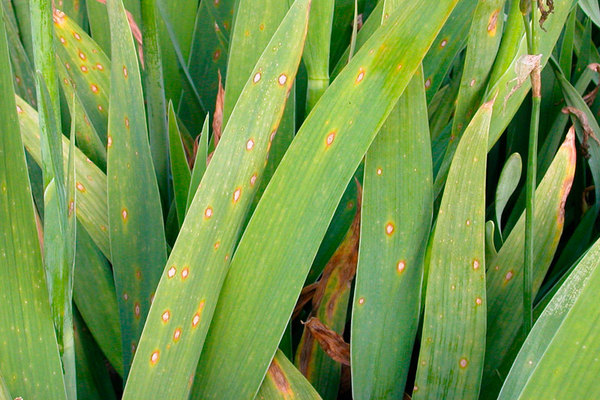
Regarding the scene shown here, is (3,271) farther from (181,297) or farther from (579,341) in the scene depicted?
(579,341)

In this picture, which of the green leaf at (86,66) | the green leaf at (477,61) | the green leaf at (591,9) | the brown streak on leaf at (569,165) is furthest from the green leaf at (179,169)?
the green leaf at (591,9)

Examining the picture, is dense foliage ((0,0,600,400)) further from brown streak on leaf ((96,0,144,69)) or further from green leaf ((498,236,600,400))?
brown streak on leaf ((96,0,144,69))

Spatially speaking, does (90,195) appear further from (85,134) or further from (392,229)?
(392,229)

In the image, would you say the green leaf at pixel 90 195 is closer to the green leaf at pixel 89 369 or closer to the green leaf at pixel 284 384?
the green leaf at pixel 89 369

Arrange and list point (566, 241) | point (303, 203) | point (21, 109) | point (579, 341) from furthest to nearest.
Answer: point (566, 241)
point (21, 109)
point (303, 203)
point (579, 341)

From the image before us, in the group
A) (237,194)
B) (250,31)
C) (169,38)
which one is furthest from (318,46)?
(169,38)

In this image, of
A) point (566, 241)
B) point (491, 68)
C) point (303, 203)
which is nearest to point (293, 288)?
point (303, 203)
